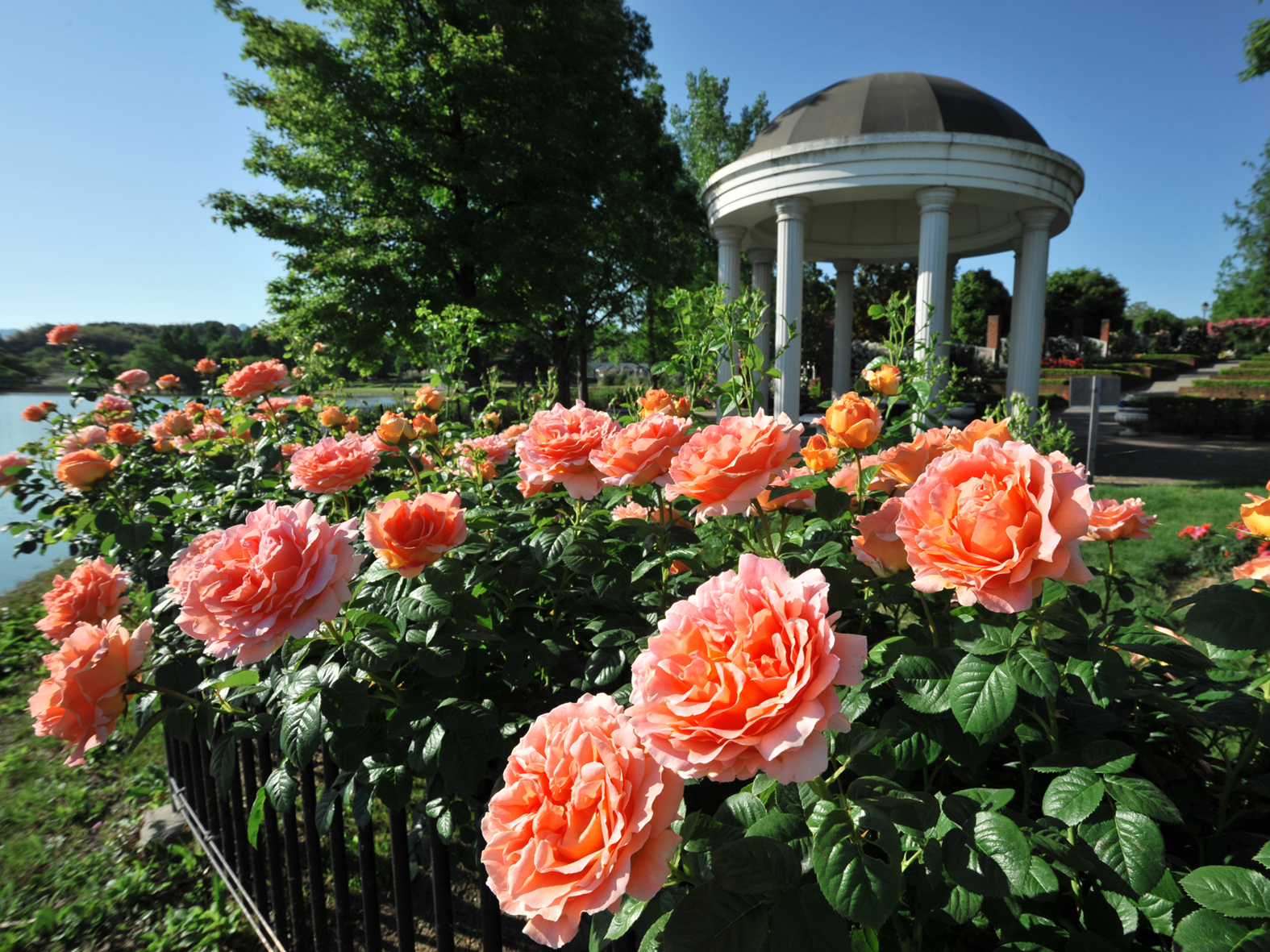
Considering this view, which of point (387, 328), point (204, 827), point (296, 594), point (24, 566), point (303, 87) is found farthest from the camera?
point (387, 328)

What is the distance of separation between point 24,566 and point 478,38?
12.6 metres

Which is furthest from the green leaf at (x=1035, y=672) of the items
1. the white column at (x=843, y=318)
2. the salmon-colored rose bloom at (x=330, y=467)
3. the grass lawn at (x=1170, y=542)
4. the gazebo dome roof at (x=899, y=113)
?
the white column at (x=843, y=318)

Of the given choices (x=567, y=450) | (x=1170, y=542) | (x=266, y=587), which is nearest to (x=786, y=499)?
(x=567, y=450)

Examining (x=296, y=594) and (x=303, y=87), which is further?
(x=303, y=87)

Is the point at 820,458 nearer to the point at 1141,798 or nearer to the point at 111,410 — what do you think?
the point at 1141,798

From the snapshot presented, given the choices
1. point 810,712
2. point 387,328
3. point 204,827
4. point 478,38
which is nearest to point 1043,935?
point 810,712

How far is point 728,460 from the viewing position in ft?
3.68

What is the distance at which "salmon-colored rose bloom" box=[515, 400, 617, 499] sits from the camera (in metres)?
1.47

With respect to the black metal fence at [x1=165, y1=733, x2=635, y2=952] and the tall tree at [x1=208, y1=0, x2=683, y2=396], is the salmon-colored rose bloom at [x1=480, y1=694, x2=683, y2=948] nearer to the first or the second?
the black metal fence at [x1=165, y1=733, x2=635, y2=952]

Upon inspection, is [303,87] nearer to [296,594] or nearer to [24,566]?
[24,566]

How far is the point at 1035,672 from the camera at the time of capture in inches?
34.1

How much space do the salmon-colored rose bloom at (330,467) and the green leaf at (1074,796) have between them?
A: 177cm

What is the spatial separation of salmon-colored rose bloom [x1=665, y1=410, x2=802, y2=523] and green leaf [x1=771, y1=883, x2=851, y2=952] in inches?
22.2

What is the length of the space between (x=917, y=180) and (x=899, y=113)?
1675mm
